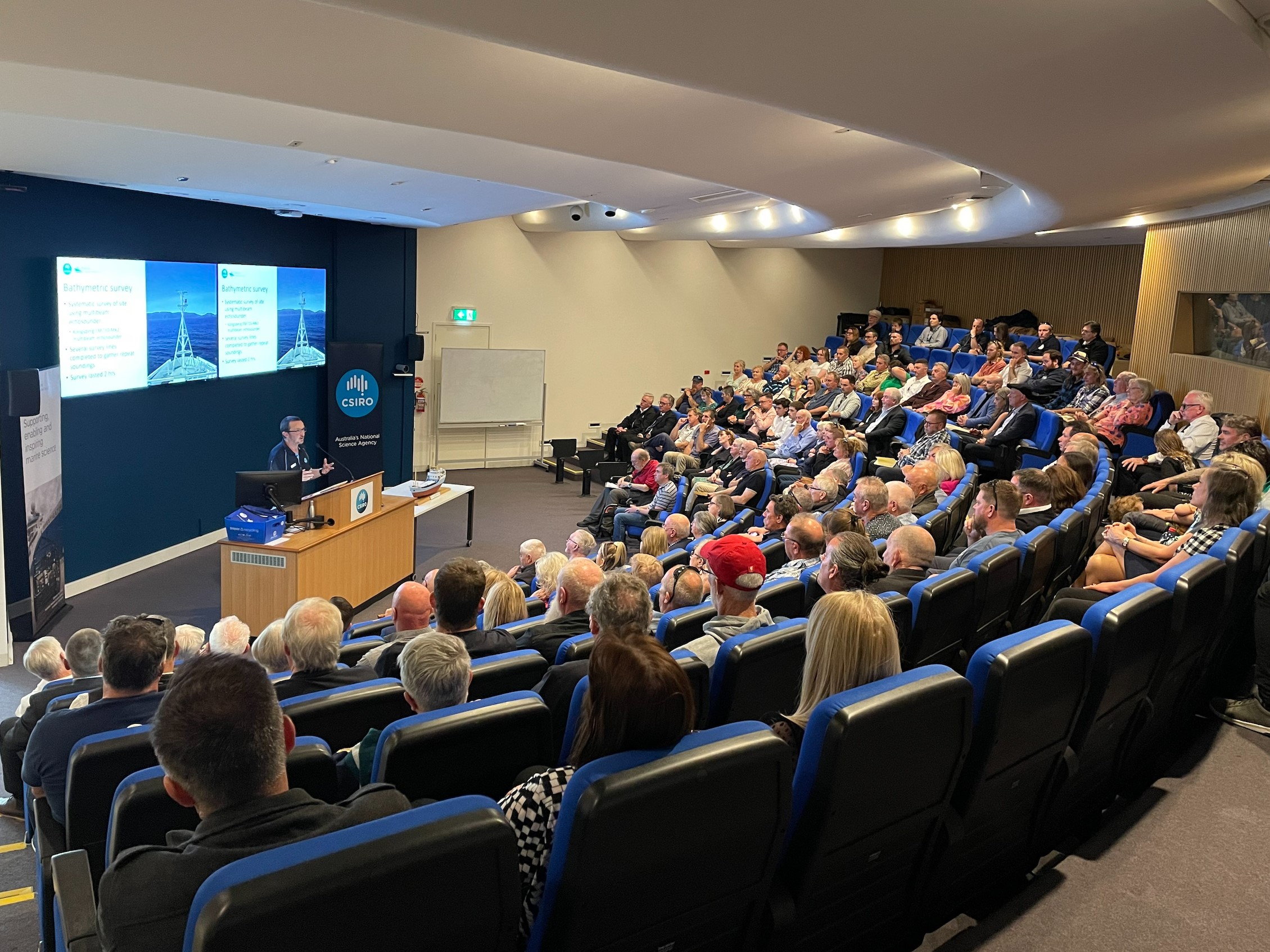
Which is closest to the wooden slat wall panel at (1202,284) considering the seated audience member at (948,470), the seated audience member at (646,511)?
the seated audience member at (948,470)

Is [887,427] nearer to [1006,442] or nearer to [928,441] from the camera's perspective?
[928,441]

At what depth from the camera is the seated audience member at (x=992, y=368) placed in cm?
1050

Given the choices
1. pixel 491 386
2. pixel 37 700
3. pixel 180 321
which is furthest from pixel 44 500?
pixel 491 386

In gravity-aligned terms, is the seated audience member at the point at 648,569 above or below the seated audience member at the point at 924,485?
below

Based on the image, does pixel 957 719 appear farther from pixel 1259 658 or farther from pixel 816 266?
pixel 816 266

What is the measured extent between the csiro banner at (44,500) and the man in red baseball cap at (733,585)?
5.64 metres

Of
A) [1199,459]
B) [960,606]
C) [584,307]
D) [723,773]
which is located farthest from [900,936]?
[584,307]

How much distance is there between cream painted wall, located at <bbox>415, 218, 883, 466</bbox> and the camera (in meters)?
13.3

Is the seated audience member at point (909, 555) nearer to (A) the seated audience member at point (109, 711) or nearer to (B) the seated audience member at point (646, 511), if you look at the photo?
(A) the seated audience member at point (109, 711)

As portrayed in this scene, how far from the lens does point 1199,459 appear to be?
6754 mm

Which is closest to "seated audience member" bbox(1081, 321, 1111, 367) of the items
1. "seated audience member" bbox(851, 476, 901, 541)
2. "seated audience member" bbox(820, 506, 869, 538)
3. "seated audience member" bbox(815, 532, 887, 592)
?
"seated audience member" bbox(851, 476, 901, 541)

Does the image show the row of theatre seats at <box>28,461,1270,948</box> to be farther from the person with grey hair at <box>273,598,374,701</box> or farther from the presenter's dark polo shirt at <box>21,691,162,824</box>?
the person with grey hair at <box>273,598,374,701</box>

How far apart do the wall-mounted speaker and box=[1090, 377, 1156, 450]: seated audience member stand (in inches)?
325

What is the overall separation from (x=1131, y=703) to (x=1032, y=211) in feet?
23.4
